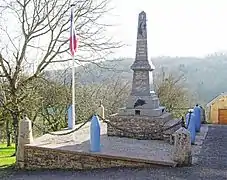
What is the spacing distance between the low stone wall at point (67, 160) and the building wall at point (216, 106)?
11.3 meters

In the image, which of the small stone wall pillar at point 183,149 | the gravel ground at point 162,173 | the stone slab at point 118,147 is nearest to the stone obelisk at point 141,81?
the stone slab at point 118,147

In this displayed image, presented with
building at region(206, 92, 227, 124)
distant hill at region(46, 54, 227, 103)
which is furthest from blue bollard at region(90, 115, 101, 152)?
distant hill at region(46, 54, 227, 103)

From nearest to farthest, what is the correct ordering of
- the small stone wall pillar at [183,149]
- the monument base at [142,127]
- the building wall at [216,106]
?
the small stone wall pillar at [183,149]
the monument base at [142,127]
the building wall at [216,106]

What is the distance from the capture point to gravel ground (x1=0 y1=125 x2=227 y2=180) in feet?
24.7

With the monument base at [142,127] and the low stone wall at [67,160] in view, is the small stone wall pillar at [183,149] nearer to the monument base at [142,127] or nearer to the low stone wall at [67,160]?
the low stone wall at [67,160]

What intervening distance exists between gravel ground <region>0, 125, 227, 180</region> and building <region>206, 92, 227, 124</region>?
9138 mm

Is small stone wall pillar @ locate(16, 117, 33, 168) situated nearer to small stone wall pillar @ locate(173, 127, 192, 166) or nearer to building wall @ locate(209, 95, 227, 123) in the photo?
small stone wall pillar @ locate(173, 127, 192, 166)

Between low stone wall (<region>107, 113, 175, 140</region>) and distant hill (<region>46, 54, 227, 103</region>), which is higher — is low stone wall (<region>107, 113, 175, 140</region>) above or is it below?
below

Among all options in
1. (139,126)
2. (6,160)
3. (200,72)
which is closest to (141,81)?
(139,126)

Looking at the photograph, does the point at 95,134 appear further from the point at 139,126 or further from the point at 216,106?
the point at 216,106

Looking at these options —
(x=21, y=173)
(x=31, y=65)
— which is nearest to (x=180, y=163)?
(x=21, y=173)

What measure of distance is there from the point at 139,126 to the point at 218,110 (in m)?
8.82

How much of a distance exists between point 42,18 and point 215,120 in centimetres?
990

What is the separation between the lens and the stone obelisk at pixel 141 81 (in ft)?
39.2
